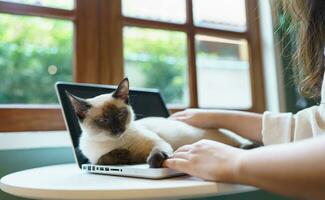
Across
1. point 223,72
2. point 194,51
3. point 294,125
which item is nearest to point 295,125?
point 294,125

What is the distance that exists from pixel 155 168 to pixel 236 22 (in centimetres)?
110

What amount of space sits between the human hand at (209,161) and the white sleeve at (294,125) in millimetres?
231

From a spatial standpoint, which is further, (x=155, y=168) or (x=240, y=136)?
(x=240, y=136)

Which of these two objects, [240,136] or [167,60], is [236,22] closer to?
[167,60]

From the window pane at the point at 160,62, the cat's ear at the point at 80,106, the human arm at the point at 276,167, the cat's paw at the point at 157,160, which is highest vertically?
the window pane at the point at 160,62

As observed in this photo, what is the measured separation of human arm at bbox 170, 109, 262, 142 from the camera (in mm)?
911

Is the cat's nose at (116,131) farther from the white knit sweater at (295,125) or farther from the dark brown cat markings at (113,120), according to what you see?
the white knit sweater at (295,125)

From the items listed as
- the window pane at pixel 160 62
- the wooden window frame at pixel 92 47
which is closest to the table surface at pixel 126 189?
the wooden window frame at pixel 92 47

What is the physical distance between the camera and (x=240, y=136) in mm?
959

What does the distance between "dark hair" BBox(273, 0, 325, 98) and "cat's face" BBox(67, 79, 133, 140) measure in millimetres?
468

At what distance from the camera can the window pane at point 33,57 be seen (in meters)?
1.11

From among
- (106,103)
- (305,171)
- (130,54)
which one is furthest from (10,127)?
(305,171)

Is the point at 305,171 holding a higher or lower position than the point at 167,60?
lower

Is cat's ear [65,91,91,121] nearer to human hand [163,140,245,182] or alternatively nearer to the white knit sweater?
human hand [163,140,245,182]
